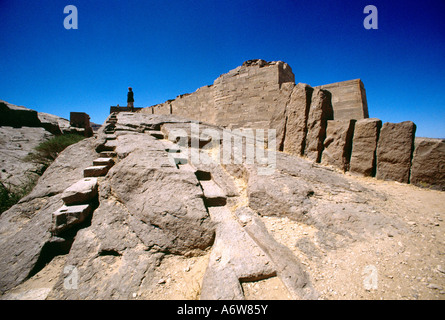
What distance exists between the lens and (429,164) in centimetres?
282

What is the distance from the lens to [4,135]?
630 cm

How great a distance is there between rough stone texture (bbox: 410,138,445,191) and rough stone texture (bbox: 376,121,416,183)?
0.08m

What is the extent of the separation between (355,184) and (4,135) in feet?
36.1

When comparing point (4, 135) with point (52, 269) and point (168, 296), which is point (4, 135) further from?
point (168, 296)

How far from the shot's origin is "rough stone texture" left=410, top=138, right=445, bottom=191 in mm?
2742

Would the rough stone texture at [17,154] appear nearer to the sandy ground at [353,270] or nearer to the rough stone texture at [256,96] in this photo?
the sandy ground at [353,270]

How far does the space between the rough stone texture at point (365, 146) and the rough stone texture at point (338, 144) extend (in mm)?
91

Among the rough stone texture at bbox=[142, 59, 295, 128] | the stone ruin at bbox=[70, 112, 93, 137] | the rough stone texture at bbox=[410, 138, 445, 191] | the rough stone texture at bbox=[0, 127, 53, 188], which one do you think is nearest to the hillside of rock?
the rough stone texture at bbox=[410, 138, 445, 191]

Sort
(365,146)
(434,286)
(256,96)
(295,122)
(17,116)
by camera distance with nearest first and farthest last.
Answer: (434,286) < (365,146) < (295,122) < (256,96) < (17,116)

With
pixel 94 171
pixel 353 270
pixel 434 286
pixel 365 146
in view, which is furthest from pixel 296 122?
pixel 94 171

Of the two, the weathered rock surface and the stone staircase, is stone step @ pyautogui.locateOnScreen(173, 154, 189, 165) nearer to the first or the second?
the stone staircase

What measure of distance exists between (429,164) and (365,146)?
2.91ft

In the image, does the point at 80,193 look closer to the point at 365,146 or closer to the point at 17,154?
the point at 17,154
